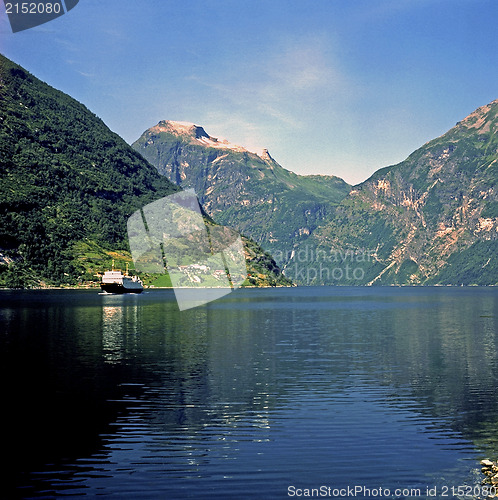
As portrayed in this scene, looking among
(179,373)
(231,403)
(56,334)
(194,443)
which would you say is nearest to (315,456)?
(194,443)

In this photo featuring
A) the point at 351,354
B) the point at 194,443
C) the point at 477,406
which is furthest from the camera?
the point at 351,354

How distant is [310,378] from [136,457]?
34944 mm

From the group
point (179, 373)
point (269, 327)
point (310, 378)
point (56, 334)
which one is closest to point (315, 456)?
point (310, 378)

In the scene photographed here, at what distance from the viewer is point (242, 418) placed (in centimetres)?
4888

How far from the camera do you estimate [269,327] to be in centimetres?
14162

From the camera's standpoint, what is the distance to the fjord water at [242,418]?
34.0 metres

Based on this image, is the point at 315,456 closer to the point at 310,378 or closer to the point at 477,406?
the point at 477,406

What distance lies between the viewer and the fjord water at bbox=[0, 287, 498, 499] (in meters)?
34.0

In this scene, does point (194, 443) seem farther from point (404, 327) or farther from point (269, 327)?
point (404, 327)

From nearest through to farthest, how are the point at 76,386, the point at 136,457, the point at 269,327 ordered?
the point at 136,457, the point at 76,386, the point at 269,327

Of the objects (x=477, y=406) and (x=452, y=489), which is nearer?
(x=452, y=489)

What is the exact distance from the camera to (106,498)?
101 ft

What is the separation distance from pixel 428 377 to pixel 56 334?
7847 centimetres

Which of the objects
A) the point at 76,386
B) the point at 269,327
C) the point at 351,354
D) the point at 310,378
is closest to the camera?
the point at 76,386
